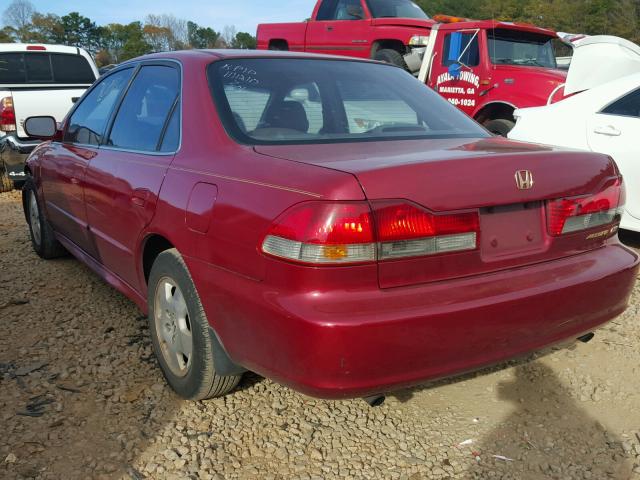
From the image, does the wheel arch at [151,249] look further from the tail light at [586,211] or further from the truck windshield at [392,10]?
the truck windshield at [392,10]

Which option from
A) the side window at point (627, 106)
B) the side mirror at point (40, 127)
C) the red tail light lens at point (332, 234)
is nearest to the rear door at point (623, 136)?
the side window at point (627, 106)

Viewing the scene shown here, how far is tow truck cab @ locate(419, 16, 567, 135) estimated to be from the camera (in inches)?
292

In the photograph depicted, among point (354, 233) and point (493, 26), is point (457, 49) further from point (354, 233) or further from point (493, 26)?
point (354, 233)

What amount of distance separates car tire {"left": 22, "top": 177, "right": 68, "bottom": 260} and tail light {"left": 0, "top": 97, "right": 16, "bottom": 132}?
2711mm

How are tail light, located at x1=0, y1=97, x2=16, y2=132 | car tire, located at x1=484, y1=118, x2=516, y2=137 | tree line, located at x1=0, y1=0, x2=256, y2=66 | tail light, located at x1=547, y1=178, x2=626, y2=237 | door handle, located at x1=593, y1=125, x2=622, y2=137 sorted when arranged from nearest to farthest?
tail light, located at x1=547, y1=178, x2=626, y2=237
door handle, located at x1=593, y1=125, x2=622, y2=137
tail light, located at x1=0, y1=97, x2=16, y2=132
car tire, located at x1=484, y1=118, x2=516, y2=137
tree line, located at x1=0, y1=0, x2=256, y2=66

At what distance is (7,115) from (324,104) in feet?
19.3

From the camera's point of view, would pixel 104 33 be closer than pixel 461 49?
No

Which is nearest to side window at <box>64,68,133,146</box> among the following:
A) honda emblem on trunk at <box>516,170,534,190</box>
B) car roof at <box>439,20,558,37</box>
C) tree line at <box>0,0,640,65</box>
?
honda emblem on trunk at <box>516,170,534,190</box>

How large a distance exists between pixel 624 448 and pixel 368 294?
1334 millimetres

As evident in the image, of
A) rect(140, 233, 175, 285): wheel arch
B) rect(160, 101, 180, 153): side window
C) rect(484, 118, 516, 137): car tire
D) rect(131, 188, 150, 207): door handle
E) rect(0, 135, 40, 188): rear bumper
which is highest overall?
rect(160, 101, 180, 153): side window

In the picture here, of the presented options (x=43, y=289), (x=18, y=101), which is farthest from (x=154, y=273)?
(x=18, y=101)

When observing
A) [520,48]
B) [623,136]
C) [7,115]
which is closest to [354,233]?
[623,136]

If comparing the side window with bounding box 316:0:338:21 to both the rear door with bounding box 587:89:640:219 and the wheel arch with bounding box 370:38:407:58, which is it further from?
the rear door with bounding box 587:89:640:219

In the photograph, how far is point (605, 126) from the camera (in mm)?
4926
